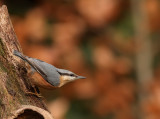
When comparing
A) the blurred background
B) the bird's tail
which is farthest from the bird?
the blurred background

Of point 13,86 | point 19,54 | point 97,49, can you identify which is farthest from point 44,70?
point 97,49

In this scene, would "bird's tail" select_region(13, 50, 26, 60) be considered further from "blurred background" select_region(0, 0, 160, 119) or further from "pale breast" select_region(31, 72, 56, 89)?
"blurred background" select_region(0, 0, 160, 119)

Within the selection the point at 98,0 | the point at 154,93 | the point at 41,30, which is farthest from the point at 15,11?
the point at 154,93

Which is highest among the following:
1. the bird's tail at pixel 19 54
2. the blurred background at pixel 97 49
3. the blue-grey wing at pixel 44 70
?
the bird's tail at pixel 19 54

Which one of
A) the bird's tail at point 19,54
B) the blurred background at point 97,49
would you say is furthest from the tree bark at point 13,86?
the blurred background at point 97,49

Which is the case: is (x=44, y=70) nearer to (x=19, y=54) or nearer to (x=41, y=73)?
(x=41, y=73)

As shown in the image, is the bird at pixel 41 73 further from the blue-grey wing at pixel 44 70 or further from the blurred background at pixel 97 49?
the blurred background at pixel 97 49
